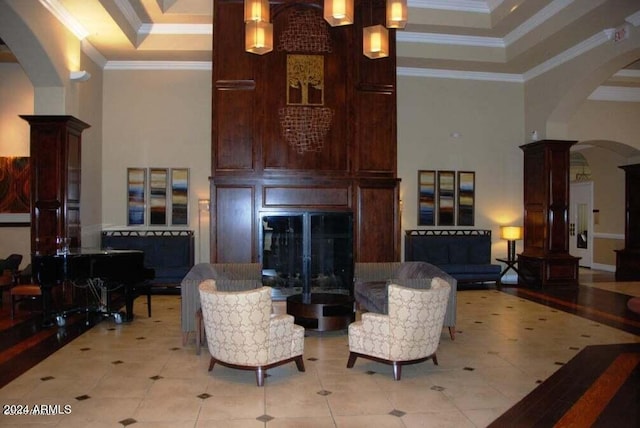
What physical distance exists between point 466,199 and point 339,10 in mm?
6940

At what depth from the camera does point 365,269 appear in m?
8.25

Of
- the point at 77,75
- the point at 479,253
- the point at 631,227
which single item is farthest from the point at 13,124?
the point at 631,227

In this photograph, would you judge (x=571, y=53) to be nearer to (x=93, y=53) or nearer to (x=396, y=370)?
(x=396, y=370)

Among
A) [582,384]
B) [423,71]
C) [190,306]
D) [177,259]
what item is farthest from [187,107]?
[582,384]

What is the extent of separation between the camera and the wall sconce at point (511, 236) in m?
11.0

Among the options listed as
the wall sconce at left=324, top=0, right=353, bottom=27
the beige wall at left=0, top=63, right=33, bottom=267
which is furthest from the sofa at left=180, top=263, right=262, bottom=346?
the beige wall at left=0, top=63, right=33, bottom=267

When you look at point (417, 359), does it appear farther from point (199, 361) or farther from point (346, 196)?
point (346, 196)

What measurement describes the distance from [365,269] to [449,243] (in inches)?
132

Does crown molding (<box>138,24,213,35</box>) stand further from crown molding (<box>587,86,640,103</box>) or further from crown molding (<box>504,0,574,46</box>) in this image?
crown molding (<box>587,86,640,103</box>)

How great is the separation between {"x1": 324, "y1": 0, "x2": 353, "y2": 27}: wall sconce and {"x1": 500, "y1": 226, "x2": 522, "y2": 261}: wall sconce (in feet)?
22.9

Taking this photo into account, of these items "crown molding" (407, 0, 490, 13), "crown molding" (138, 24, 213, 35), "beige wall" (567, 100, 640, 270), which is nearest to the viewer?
"crown molding" (407, 0, 490, 13)

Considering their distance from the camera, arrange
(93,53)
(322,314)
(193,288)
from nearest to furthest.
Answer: (193,288) < (322,314) < (93,53)

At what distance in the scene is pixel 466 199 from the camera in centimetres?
1141

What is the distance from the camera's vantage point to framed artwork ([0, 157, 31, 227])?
1010cm
